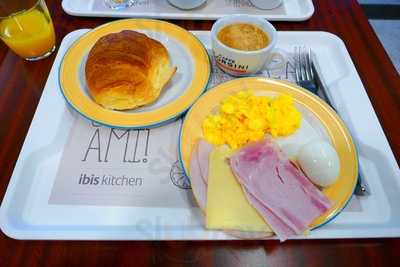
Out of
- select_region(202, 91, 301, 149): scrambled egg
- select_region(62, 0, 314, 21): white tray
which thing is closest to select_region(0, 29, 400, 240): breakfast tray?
select_region(202, 91, 301, 149): scrambled egg

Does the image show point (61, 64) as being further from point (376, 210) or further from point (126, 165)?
point (376, 210)

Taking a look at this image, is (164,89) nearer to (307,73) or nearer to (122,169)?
(122,169)

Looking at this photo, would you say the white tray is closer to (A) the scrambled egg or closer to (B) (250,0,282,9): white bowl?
(B) (250,0,282,9): white bowl

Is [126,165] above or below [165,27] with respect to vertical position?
below

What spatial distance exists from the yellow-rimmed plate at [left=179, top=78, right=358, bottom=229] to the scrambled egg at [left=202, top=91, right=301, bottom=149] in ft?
0.08

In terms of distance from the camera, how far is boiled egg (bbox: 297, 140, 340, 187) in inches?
23.3

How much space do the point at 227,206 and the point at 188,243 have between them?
108 mm

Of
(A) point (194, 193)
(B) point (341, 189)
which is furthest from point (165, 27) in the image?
(B) point (341, 189)

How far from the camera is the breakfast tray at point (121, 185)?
0.59 meters

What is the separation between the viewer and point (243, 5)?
40.1 inches

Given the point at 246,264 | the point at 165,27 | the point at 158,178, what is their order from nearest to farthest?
1. the point at 246,264
2. the point at 158,178
3. the point at 165,27

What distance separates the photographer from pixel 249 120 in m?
0.68

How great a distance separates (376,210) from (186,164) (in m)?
0.40

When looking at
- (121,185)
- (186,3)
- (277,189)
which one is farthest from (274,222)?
(186,3)
